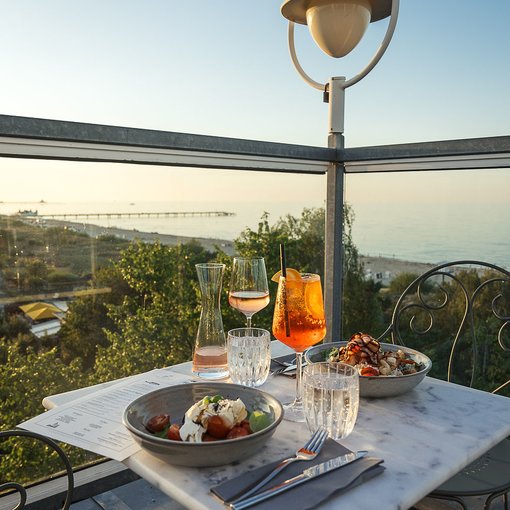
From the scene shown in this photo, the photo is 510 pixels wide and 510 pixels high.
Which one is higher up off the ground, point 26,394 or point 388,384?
point 388,384

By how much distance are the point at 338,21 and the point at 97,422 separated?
178cm

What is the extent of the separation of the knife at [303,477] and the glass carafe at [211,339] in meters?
0.48

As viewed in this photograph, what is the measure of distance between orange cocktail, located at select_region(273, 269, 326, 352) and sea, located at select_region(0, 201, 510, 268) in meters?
1.19

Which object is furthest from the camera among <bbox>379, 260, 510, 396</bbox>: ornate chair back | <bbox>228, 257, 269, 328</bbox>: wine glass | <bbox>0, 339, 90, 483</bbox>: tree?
<bbox>379, 260, 510, 396</bbox>: ornate chair back

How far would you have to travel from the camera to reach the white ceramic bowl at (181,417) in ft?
2.42

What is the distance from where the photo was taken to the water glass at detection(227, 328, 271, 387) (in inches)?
42.8

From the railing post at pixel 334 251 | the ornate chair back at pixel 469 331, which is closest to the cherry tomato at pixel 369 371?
the ornate chair back at pixel 469 331

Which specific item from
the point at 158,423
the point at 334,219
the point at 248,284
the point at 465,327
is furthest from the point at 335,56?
the point at 158,423

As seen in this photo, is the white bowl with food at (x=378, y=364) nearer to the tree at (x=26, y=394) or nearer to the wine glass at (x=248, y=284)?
the wine glass at (x=248, y=284)

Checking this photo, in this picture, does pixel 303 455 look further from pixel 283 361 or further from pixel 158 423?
pixel 283 361

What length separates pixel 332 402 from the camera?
0.84 meters

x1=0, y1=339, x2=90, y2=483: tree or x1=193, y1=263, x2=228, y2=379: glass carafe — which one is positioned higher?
x1=193, y1=263, x2=228, y2=379: glass carafe

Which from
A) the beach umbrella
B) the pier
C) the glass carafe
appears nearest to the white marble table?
the glass carafe

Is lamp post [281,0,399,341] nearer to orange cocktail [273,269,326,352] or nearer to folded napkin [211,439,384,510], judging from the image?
orange cocktail [273,269,326,352]
